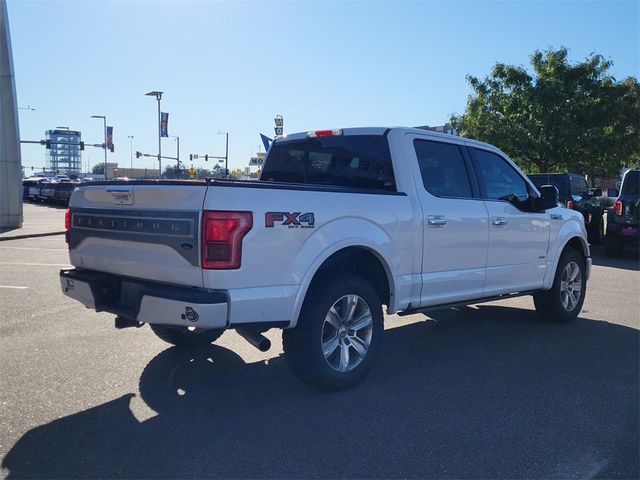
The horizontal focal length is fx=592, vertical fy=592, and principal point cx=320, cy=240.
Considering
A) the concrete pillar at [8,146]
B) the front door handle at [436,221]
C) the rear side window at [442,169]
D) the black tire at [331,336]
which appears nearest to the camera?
the black tire at [331,336]

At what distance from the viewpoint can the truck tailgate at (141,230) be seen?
3.78m

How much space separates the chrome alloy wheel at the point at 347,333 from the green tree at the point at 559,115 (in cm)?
1861

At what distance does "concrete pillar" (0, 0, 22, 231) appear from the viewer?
19703 mm

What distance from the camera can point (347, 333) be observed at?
459cm

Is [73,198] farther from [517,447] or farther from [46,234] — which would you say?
[46,234]

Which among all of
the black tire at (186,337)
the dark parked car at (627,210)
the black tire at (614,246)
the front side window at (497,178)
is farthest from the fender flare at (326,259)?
the black tire at (614,246)

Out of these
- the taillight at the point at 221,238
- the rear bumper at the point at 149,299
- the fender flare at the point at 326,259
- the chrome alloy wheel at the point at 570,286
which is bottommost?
the chrome alloy wheel at the point at 570,286

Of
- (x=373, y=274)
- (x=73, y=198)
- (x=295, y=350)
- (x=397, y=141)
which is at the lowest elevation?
(x=295, y=350)

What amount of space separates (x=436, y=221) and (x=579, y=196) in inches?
481

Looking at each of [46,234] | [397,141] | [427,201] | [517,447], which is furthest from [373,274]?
[46,234]

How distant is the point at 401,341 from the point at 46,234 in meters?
14.3

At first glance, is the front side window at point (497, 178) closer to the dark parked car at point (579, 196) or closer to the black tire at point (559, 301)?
the black tire at point (559, 301)

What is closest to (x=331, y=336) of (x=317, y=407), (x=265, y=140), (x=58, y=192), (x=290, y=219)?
(x=317, y=407)

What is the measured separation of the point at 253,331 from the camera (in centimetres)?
423
